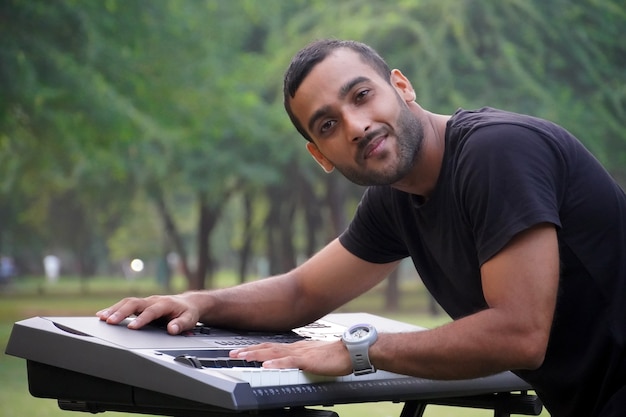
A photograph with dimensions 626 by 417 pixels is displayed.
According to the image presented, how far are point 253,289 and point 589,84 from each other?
22.8ft

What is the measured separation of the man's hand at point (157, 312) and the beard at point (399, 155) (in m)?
0.35

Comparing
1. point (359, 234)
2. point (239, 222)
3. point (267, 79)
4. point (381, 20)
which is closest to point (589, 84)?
point (381, 20)

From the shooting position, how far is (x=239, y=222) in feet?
39.8

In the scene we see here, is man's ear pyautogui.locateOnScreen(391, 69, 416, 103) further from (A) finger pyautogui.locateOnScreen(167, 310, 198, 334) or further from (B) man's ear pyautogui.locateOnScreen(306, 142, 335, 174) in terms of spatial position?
(A) finger pyautogui.locateOnScreen(167, 310, 198, 334)

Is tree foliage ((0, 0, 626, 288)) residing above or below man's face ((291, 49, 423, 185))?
above

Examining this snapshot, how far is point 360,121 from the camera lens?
1.37 meters

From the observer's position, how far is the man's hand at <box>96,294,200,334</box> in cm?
144

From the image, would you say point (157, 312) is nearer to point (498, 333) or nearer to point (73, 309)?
point (498, 333)

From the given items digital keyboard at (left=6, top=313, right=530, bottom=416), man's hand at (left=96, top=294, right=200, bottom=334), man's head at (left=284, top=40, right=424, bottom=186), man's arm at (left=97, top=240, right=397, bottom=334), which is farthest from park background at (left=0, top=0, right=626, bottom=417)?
man's head at (left=284, top=40, right=424, bottom=186)

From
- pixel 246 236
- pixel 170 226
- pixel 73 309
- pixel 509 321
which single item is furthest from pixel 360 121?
pixel 246 236

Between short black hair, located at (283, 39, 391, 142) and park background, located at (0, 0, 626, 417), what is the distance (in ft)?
12.9

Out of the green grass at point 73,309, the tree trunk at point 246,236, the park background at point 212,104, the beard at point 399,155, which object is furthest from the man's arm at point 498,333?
the tree trunk at point 246,236

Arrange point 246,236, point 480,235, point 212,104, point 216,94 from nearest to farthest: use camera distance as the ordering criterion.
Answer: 1. point 480,235
2. point 212,104
3. point 216,94
4. point 246,236

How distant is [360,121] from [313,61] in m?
0.12
